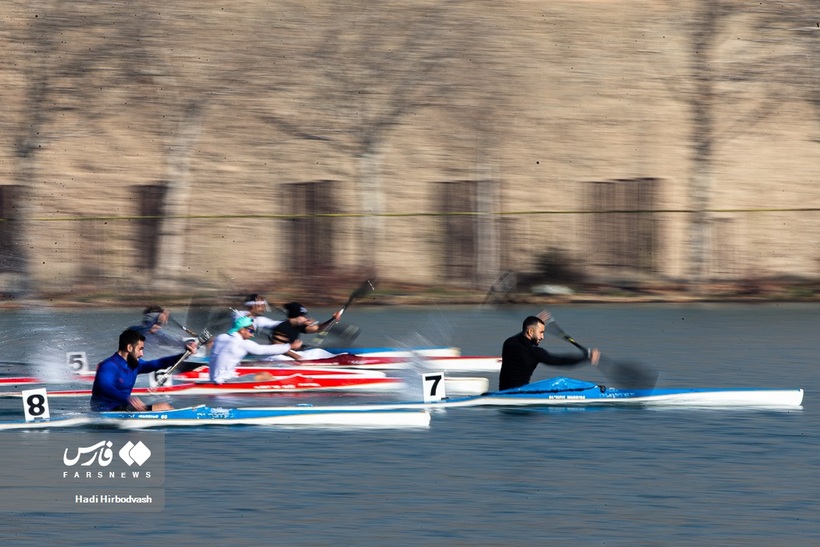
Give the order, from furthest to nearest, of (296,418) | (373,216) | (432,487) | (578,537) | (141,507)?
(373,216) → (296,418) → (432,487) → (141,507) → (578,537)

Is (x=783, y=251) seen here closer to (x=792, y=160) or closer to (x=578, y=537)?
(x=792, y=160)

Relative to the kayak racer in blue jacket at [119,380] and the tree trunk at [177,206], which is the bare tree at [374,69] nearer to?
the tree trunk at [177,206]

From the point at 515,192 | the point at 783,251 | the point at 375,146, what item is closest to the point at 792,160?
the point at 783,251

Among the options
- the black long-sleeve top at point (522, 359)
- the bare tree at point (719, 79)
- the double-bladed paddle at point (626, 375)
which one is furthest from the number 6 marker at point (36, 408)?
the bare tree at point (719, 79)

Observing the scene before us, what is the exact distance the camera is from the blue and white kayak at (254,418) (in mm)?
17609

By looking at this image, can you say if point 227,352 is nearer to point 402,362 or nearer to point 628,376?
point 402,362

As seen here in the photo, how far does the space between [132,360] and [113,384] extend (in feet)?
1.65

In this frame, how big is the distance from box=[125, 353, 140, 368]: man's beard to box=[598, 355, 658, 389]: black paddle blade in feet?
22.1

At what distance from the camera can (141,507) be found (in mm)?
14250

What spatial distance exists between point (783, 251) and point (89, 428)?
24.9 metres

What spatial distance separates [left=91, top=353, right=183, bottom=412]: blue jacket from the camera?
683 inches

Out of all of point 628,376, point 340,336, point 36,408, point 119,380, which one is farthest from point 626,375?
point 36,408

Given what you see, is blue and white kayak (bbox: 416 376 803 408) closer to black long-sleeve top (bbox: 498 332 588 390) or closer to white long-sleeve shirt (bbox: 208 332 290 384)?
black long-sleeve top (bbox: 498 332 588 390)

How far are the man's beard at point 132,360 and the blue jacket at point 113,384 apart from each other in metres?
0.07
